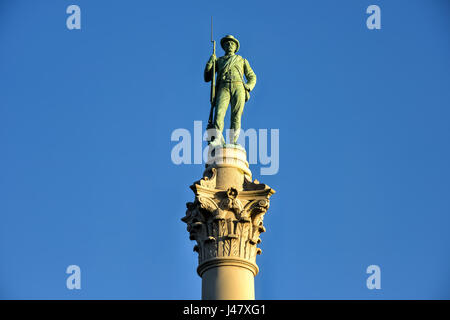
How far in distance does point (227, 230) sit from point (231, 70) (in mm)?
6221

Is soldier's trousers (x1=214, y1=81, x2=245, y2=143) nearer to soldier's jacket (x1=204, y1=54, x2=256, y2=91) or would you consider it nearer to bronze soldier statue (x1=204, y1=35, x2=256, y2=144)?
bronze soldier statue (x1=204, y1=35, x2=256, y2=144)

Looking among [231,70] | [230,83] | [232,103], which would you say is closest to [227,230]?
[232,103]

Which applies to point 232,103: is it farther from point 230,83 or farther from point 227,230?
point 227,230

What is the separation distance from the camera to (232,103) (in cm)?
3064

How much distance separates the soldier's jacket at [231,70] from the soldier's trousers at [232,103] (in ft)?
0.72

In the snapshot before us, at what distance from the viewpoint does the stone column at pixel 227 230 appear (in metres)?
26.4

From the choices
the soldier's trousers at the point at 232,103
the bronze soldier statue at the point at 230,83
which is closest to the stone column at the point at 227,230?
the soldier's trousers at the point at 232,103

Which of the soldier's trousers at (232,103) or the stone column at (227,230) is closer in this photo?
the stone column at (227,230)

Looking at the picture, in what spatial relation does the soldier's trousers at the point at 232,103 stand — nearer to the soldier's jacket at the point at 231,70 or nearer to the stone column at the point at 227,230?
the soldier's jacket at the point at 231,70
